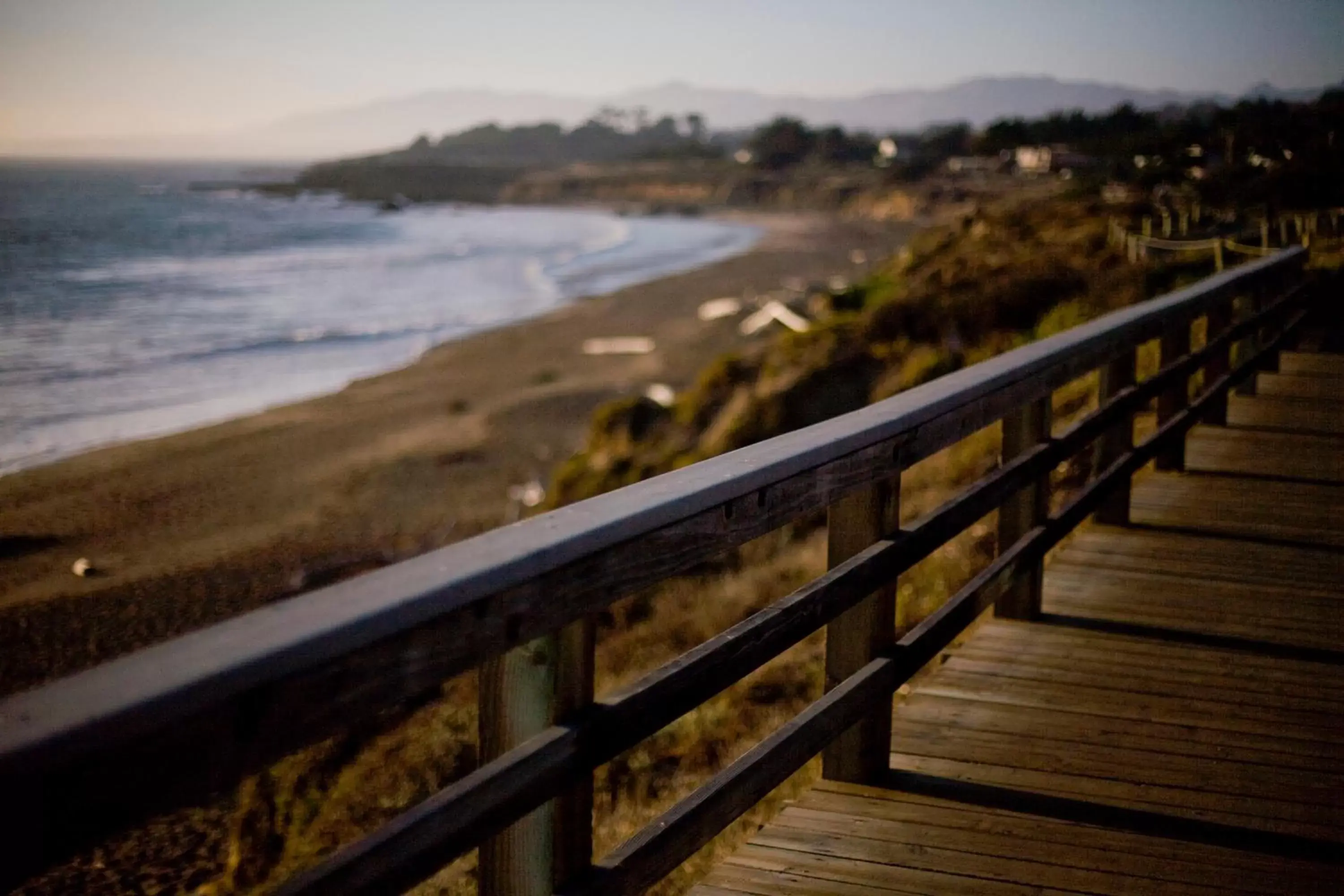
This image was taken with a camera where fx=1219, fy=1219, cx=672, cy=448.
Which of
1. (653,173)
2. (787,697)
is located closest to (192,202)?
(653,173)

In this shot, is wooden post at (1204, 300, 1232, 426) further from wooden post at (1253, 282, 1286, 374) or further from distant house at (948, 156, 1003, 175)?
distant house at (948, 156, 1003, 175)

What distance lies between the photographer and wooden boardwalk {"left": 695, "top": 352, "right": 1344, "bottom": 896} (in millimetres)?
2609

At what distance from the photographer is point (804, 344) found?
13695 millimetres

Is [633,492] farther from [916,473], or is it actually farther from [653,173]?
[653,173]

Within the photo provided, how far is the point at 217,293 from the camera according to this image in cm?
3897

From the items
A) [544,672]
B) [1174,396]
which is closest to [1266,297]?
[1174,396]

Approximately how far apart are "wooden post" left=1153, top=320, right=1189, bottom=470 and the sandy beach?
6885 millimetres

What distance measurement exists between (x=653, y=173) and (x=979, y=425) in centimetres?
14968

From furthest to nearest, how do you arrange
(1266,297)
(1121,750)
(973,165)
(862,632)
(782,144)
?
1. (782,144)
2. (973,165)
3. (1266,297)
4. (1121,750)
5. (862,632)

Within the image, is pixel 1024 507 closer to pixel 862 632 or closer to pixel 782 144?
pixel 862 632

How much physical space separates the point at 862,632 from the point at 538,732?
1.30 m

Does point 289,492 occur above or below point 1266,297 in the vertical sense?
below

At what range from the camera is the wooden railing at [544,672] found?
105 centimetres

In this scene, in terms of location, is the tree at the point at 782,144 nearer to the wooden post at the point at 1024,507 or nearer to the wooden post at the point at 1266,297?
the wooden post at the point at 1266,297
